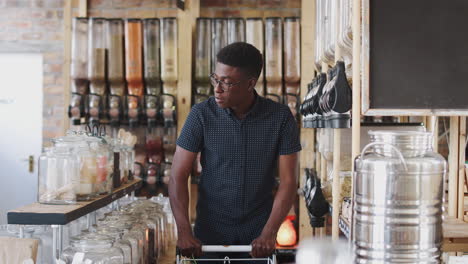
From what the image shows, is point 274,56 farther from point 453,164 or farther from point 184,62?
point 453,164

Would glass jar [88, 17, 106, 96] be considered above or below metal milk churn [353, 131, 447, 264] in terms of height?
above

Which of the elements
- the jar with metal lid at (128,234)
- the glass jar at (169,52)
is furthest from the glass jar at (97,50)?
the jar with metal lid at (128,234)

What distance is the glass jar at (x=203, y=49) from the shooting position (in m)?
5.02

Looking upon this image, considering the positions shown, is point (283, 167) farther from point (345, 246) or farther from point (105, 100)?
point (105, 100)

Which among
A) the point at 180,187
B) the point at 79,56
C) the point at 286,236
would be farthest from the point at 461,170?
the point at 79,56

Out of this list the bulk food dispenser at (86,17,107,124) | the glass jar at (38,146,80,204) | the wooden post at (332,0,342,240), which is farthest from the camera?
the bulk food dispenser at (86,17,107,124)

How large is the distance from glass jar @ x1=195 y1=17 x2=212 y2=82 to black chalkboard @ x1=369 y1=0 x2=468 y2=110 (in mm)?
3103

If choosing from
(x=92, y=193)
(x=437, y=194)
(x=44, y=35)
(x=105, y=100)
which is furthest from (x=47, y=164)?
(x=44, y=35)

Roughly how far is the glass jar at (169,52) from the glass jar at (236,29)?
456 mm

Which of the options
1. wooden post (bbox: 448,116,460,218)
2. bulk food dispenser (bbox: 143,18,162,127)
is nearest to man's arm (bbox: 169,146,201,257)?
wooden post (bbox: 448,116,460,218)

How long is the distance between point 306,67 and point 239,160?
8.31 ft

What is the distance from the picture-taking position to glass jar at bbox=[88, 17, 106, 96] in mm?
4992

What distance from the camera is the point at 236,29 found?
4992mm

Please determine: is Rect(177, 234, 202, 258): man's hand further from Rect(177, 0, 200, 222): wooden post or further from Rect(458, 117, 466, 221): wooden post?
Rect(177, 0, 200, 222): wooden post
